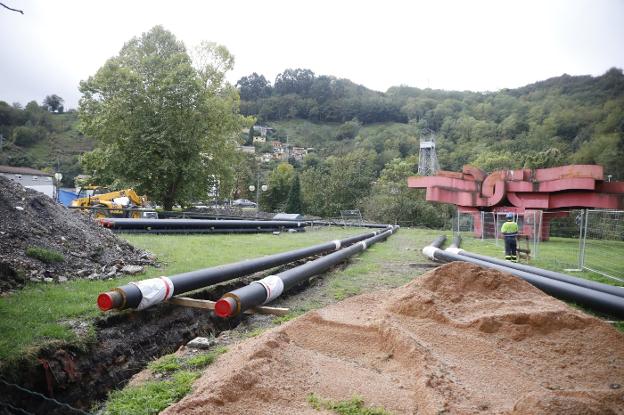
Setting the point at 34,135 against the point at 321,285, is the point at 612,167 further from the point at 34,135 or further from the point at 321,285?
the point at 34,135

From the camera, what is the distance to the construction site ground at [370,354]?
266 centimetres

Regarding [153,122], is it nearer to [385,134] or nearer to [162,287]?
[162,287]

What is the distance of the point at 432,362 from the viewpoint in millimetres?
3227

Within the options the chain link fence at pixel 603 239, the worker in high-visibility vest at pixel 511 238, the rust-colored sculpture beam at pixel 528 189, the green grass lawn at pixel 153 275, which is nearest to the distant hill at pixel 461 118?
the rust-colored sculpture beam at pixel 528 189

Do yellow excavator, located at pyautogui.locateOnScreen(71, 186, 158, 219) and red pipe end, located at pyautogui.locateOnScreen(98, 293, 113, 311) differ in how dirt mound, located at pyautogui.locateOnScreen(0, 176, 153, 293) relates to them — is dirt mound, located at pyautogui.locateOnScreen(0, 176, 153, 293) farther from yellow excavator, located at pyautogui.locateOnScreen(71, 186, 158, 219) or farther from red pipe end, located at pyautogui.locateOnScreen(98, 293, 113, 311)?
yellow excavator, located at pyautogui.locateOnScreen(71, 186, 158, 219)

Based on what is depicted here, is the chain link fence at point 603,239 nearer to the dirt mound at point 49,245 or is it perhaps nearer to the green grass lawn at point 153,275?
the green grass lawn at point 153,275

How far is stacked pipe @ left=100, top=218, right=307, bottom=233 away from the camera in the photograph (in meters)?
12.9

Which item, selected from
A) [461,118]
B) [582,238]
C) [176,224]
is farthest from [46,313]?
[461,118]

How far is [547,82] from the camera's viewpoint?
69.8m

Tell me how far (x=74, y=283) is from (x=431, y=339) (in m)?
4.86

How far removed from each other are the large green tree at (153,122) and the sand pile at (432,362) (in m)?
19.7

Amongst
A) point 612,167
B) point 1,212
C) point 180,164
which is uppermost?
point 612,167

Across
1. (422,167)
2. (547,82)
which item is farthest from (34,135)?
(547,82)

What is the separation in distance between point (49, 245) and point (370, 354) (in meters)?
5.61
